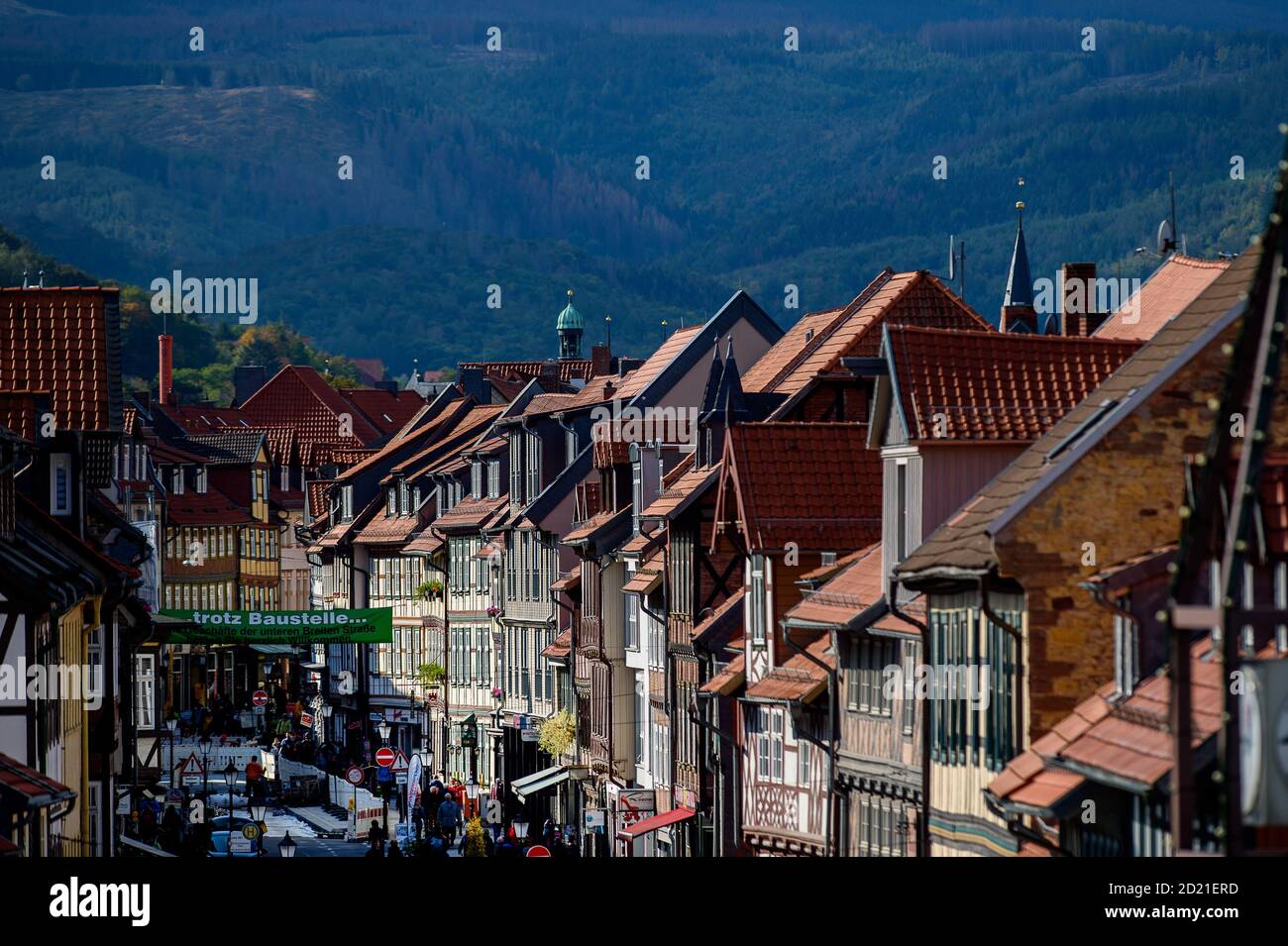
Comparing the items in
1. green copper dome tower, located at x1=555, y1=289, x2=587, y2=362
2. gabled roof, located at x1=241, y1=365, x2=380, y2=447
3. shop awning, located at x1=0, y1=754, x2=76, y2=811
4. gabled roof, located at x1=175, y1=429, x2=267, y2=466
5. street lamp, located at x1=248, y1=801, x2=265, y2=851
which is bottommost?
street lamp, located at x1=248, y1=801, x2=265, y2=851

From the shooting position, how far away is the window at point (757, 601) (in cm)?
4719

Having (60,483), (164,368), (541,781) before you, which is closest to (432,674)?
(541,781)

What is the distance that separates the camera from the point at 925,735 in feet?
116

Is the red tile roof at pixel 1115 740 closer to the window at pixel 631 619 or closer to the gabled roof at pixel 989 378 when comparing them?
the gabled roof at pixel 989 378

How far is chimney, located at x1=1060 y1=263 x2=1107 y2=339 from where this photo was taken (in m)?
53.6

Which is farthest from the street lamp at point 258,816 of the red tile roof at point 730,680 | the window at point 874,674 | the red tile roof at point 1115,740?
the red tile roof at point 1115,740

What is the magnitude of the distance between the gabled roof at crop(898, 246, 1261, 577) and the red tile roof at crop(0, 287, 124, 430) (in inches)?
790

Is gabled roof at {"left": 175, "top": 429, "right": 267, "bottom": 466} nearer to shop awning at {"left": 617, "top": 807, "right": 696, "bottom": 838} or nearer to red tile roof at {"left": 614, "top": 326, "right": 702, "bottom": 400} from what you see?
red tile roof at {"left": 614, "top": 326, "right": 702, "bottom": 400}

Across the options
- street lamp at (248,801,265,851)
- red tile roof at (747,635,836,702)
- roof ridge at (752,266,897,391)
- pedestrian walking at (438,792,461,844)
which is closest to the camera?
red tile roof at (747,635,836,702)

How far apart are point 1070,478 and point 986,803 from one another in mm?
3629

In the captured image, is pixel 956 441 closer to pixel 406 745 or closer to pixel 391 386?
pixel 406 745

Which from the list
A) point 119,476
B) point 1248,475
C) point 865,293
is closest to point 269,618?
point 119,476

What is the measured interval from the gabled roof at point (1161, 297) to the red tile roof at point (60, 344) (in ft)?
57.3

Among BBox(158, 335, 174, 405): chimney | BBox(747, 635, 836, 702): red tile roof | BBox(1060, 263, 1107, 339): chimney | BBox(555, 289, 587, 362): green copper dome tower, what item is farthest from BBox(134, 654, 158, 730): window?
BBox(158, 335, 174, 405): chimney
